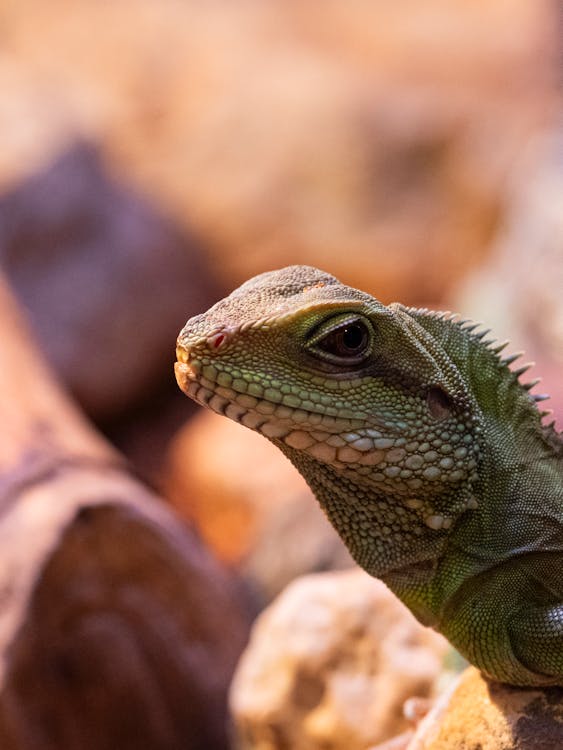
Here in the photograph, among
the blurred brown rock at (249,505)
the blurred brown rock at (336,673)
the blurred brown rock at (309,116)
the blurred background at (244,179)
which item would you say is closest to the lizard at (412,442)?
the blurred brown rock at (336,673)

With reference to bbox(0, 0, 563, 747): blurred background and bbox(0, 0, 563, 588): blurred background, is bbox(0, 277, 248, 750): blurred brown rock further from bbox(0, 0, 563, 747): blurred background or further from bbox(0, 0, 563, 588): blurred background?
bbox(0, 0, 563, 588): blurred background

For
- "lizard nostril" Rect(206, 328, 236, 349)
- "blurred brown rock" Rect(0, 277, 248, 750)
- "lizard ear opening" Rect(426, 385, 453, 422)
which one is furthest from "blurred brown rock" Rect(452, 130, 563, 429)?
"lizard nostril" Rect(206, 328, 236, 349)

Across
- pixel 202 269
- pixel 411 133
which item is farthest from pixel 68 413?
pixel 411 133

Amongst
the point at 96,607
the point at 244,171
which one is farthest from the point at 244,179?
the point at 96,607

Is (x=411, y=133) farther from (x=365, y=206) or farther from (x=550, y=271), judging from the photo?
(x=550, y=271)

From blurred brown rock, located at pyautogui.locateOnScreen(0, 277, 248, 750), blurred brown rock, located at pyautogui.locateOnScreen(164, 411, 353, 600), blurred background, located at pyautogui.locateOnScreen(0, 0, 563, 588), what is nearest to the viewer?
blurred brown rock, located at pyautogui.locateOnScreen(0, 277, 248, 750)

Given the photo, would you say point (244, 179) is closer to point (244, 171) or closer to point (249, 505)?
point (244, 171)

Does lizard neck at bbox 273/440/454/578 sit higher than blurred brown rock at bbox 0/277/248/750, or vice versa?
lizard neck at bbox 273/440/454/578
